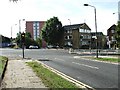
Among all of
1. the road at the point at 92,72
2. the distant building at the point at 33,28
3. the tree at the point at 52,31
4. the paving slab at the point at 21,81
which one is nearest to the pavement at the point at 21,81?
the paving slab at the point at 21,81

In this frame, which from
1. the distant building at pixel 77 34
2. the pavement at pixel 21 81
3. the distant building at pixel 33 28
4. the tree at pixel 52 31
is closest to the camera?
the pavement at pixel 21 81

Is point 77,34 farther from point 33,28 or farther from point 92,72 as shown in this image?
point 92,72

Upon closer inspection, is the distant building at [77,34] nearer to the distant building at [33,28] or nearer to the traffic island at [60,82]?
the distant building at [33,28]

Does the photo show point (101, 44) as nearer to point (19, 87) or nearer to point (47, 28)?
Answer: point (47, 28)

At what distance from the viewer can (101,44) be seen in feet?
408

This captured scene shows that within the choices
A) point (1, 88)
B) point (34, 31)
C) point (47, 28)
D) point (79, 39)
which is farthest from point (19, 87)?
point (34, 31)

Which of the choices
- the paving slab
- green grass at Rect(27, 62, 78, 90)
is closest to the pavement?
the paving slab

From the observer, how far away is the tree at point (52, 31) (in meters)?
107

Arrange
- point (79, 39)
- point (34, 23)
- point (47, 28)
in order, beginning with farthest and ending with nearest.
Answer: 1. point (34, 23)
2. point (79, 39)
3. point (47, 28)

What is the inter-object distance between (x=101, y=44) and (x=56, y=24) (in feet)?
73.5

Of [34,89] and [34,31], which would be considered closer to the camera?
[34,89]

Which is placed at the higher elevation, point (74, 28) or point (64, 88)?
point (74, 28)

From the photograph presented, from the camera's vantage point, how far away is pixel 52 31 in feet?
356

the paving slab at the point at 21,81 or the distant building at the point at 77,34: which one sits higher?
the distant building at the point at 77,34
